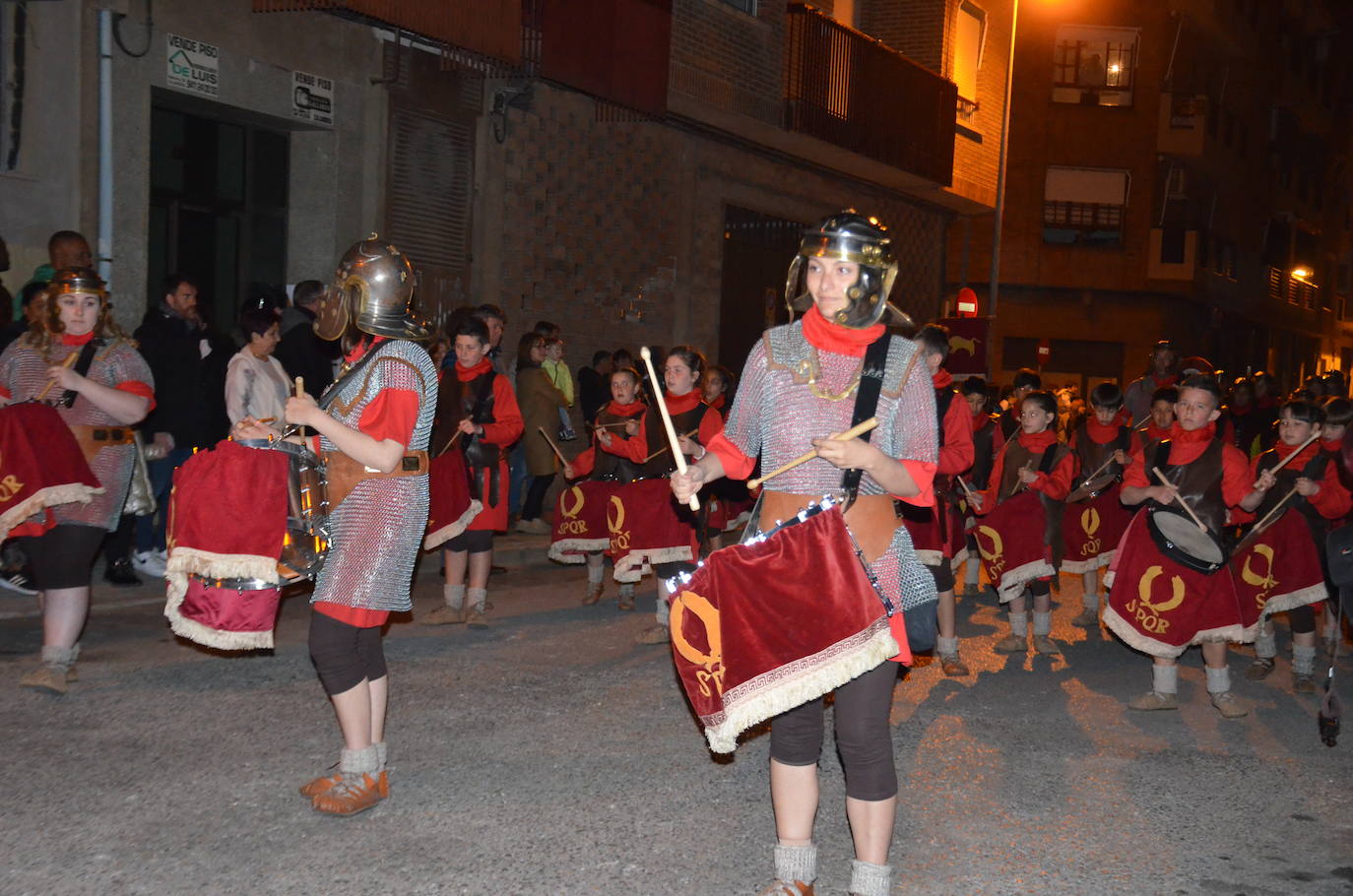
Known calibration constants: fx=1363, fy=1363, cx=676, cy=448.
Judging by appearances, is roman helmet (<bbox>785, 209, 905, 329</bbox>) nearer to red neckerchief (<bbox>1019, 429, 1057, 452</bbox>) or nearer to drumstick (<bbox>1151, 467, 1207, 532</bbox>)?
drumstick (<bbox>1151, 467, 1207, 532</bbox>)

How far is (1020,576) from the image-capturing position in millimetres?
8539

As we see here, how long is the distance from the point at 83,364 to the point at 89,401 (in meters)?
0.17

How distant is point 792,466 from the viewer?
394 cm

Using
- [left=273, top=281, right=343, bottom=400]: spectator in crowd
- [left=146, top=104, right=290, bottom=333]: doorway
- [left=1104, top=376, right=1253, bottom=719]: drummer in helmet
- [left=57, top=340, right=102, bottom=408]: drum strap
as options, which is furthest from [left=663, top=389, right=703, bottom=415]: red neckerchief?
[left=146, top=104, right=290, bottom=333]: doorway

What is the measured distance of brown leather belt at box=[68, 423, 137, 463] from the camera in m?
6.34

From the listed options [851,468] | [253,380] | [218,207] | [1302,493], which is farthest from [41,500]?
[218,207]

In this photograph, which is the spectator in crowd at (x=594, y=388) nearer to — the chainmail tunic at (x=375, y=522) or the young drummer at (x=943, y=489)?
the young drummer at (x=943, y=489)

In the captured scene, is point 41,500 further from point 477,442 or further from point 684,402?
point 684,402

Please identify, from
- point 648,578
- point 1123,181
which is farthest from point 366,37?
point 1123,181

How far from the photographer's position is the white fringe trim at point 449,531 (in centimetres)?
817

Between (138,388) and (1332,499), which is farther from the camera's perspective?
(1332,499)

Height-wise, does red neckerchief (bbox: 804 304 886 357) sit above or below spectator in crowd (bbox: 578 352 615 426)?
above

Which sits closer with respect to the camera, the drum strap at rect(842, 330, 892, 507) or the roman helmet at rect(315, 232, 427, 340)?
the drum strap at rect(842, 330, 892, 507)

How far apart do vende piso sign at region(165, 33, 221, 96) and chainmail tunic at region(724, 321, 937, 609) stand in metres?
9.17
